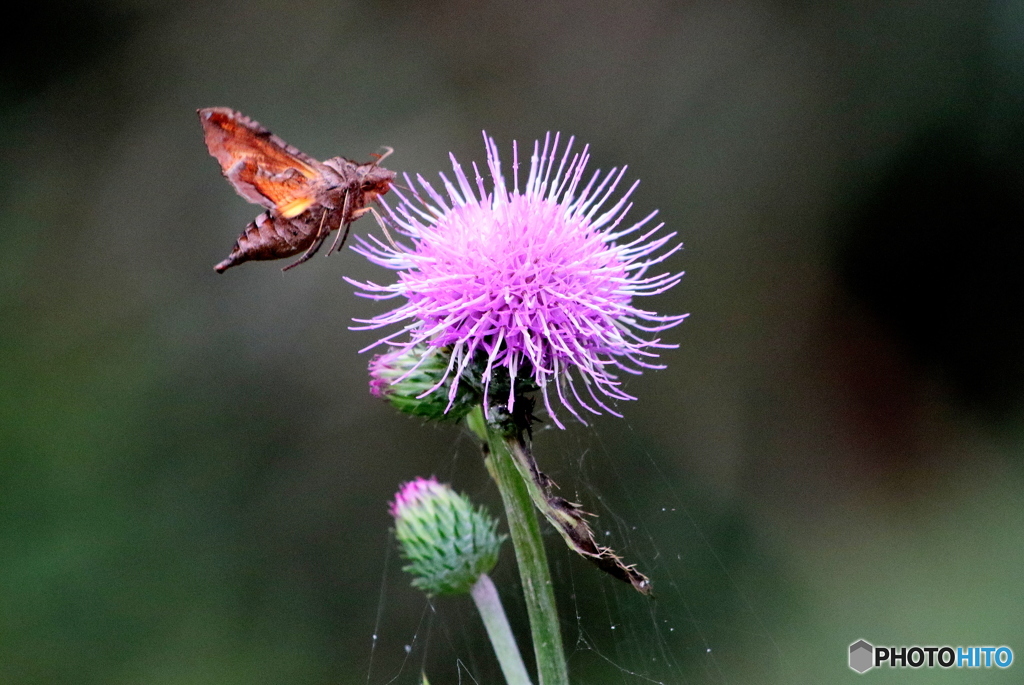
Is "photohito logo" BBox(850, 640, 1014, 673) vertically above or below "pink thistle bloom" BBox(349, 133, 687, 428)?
below

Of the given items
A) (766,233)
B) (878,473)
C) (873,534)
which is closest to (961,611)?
(873,534)

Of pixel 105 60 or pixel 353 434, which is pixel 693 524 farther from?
pixel 105 60

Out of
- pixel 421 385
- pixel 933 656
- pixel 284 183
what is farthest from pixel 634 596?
pixel 284 183

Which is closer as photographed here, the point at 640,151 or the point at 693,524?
the point at 693,524

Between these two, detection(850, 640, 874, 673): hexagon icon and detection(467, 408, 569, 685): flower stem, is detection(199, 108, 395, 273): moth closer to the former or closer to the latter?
detection(467, 408, 569, 685): flower stem

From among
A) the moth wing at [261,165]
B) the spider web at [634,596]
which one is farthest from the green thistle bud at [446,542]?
the spider web at [634,596]

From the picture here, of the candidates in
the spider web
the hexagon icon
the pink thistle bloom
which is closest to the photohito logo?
the hexagon icon

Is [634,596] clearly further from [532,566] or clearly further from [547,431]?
[532,566]

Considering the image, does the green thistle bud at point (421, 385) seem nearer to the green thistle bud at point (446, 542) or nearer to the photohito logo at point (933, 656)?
the green thistle bud at point (446, 542)
